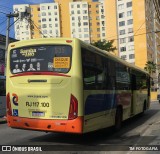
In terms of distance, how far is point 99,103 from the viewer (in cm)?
1180

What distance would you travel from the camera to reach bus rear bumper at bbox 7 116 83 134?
34.2 ft

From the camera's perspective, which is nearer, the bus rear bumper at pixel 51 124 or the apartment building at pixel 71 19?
the bus rear bumper at pixel 51 124

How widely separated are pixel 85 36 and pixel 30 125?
127929 mm

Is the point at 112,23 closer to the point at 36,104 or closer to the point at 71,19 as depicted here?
the point at 71,19

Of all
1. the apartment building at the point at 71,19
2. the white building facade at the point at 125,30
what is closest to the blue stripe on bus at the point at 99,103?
the white building facade at the point at 125,30

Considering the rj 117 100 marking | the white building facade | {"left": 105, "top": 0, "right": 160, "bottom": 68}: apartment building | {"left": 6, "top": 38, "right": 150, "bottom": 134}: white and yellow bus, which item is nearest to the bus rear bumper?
{"left": 6, "top": 38, "right": 150, "bottom": 134}: white and yellow bus

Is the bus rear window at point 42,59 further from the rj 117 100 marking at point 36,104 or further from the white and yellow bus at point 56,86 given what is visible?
the rj 117 100 marking at point 36,104

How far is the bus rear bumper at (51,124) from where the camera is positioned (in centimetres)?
1043

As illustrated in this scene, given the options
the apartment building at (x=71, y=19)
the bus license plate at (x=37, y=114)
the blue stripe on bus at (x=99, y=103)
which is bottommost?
the bus license plate at (x=37, y=114)

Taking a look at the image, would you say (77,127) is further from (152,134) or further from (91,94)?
(152,134)

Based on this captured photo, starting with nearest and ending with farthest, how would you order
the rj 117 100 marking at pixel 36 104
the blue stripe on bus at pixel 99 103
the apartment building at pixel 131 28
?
the rj 117 100 marking at pixel 36 104 → the blue stripe on bus at pixel 99 103 → the apartment building at pixel 131 28

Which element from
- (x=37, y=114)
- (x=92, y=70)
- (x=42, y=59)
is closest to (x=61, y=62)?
(x=42, y=59)

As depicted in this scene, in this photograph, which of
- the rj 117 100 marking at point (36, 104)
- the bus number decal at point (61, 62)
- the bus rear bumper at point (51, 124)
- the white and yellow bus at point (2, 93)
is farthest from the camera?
the white and yellow bus at point (2, 93)

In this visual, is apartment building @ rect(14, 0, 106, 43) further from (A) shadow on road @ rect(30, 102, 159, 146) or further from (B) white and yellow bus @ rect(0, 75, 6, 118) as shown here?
(A) shadow on road @ rect(30, 102, 159, 146)
